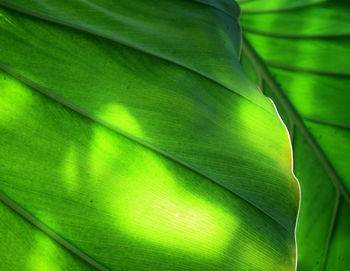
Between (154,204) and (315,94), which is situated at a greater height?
(154,204)

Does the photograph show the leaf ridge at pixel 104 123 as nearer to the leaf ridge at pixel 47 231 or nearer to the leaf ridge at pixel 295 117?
the leaf ridge at pixel 47 231

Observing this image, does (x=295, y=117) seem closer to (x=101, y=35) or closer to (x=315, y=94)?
(x=315, y=94)

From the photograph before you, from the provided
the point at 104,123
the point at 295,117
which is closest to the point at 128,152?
the point at 104,123

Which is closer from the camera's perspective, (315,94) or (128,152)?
(128,152)

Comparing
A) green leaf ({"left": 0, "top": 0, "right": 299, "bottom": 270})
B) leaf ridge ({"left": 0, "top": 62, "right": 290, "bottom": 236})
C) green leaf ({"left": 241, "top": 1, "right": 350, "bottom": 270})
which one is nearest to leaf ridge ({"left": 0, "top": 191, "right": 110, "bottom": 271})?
green leaf ({"left": 0, "top": 0, "right": 299, "bottom": 270})

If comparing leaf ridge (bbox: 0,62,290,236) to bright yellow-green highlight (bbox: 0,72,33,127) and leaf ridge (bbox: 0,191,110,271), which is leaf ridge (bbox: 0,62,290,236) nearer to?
bright yellow-green highlight (bbox: 0,72,33,127)

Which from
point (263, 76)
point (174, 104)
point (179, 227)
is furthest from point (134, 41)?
point (263, 76)

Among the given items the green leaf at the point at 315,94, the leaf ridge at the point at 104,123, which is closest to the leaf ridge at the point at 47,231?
the leaf ridge at the point at 104,123

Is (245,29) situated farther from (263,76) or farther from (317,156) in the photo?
(317,156)
